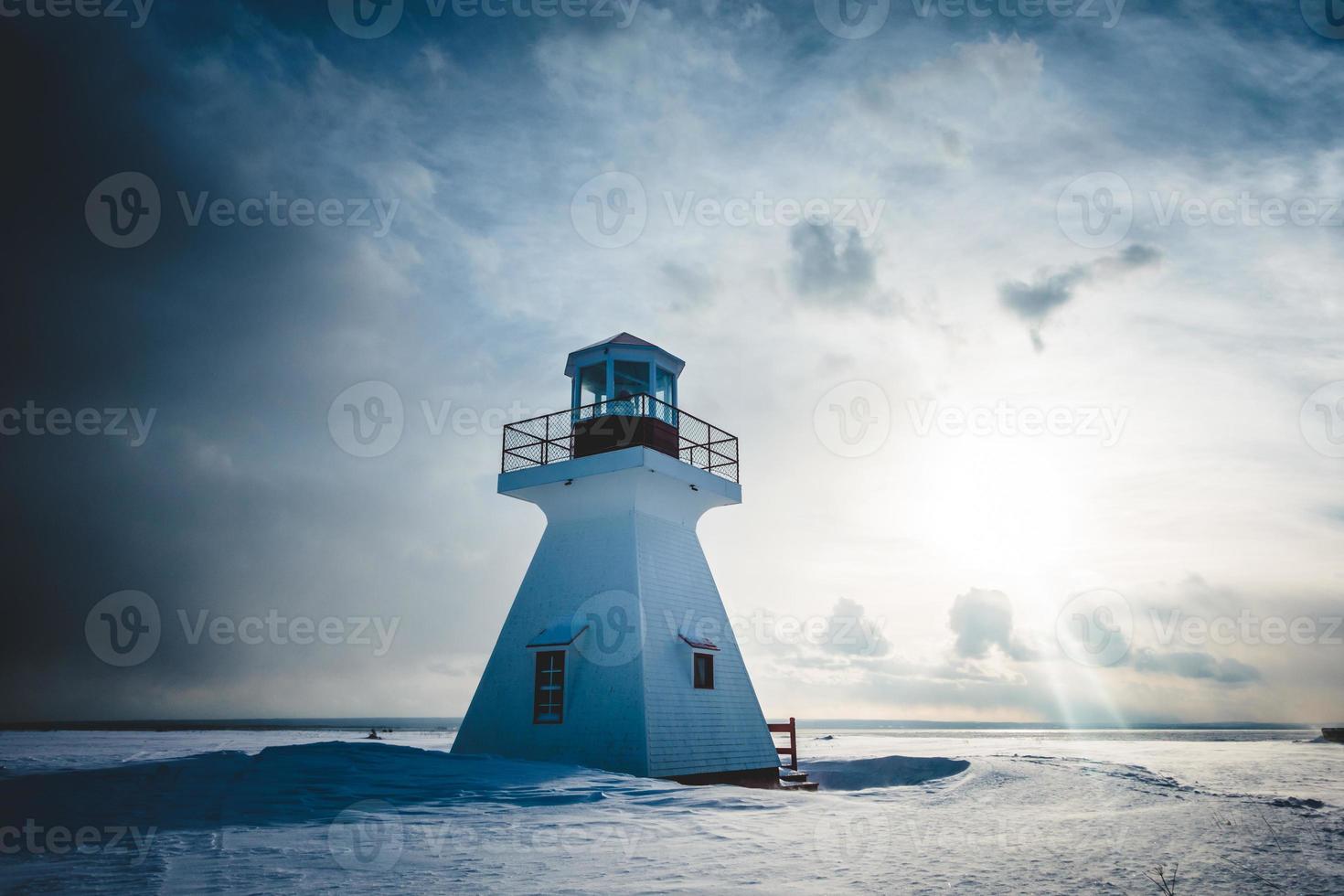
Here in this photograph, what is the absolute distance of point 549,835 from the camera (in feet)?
26.6

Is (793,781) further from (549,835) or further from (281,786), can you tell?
(281,786)

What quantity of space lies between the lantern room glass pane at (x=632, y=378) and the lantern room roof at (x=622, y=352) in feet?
0.93

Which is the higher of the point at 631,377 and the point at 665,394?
the point at 631,377

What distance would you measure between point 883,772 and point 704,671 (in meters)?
14.3

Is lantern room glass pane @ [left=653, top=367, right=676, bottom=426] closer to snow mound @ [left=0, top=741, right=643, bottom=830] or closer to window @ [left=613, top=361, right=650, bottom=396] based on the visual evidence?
window @ [left=613, top=361, right=650, bottom=396]

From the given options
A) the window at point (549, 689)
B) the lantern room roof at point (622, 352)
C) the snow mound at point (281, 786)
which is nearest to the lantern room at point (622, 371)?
the lantern room roof at point (622, 352)

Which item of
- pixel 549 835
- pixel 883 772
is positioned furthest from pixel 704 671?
pixel 883 772

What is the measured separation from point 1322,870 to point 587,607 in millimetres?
11558

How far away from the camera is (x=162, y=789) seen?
9305mm

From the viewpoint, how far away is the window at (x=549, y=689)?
1502cm

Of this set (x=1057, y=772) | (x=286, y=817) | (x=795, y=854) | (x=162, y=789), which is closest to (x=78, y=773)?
(x=162, y=789)

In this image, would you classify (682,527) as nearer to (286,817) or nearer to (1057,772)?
(286,817)

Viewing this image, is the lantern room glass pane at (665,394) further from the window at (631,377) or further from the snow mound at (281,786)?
the snow mound at (281,786)

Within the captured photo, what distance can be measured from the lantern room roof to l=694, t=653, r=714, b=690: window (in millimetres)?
6520
